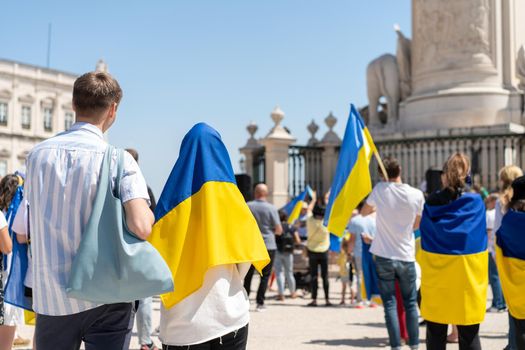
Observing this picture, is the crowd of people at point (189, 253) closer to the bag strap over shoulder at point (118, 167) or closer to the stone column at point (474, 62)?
the bag strap over shoulder at point (118, 167)

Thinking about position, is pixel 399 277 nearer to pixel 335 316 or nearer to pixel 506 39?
pixel 335 316

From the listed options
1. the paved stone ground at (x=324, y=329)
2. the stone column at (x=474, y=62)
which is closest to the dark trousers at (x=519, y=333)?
the paved stone ground at (x=324, y=329)

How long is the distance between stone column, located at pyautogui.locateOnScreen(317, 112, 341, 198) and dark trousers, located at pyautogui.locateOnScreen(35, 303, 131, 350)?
18.4m

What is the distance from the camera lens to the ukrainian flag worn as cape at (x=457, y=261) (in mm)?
5965

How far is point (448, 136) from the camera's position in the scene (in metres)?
18.4

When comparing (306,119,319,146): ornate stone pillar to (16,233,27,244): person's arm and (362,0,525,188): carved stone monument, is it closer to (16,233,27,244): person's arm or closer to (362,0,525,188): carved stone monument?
(362,0,525,188): carved stone monument

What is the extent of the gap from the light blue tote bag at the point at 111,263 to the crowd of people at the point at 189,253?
64 mm

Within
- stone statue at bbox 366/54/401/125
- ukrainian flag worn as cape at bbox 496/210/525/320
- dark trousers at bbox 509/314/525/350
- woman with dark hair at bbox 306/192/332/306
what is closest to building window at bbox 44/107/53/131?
stone statue at bbox 366/54/401/125

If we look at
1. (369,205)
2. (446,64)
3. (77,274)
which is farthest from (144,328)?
(446,64)

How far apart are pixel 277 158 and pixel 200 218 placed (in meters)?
17.4

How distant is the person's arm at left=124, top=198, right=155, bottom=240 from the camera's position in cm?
316

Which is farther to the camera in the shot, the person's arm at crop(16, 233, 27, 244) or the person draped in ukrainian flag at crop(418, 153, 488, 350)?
the person draped in ukrainian flag at crop(418, 153, 488, 350)

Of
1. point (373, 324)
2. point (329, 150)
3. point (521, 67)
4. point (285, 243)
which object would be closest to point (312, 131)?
point (329, 150)

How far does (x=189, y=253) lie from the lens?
3691mm
